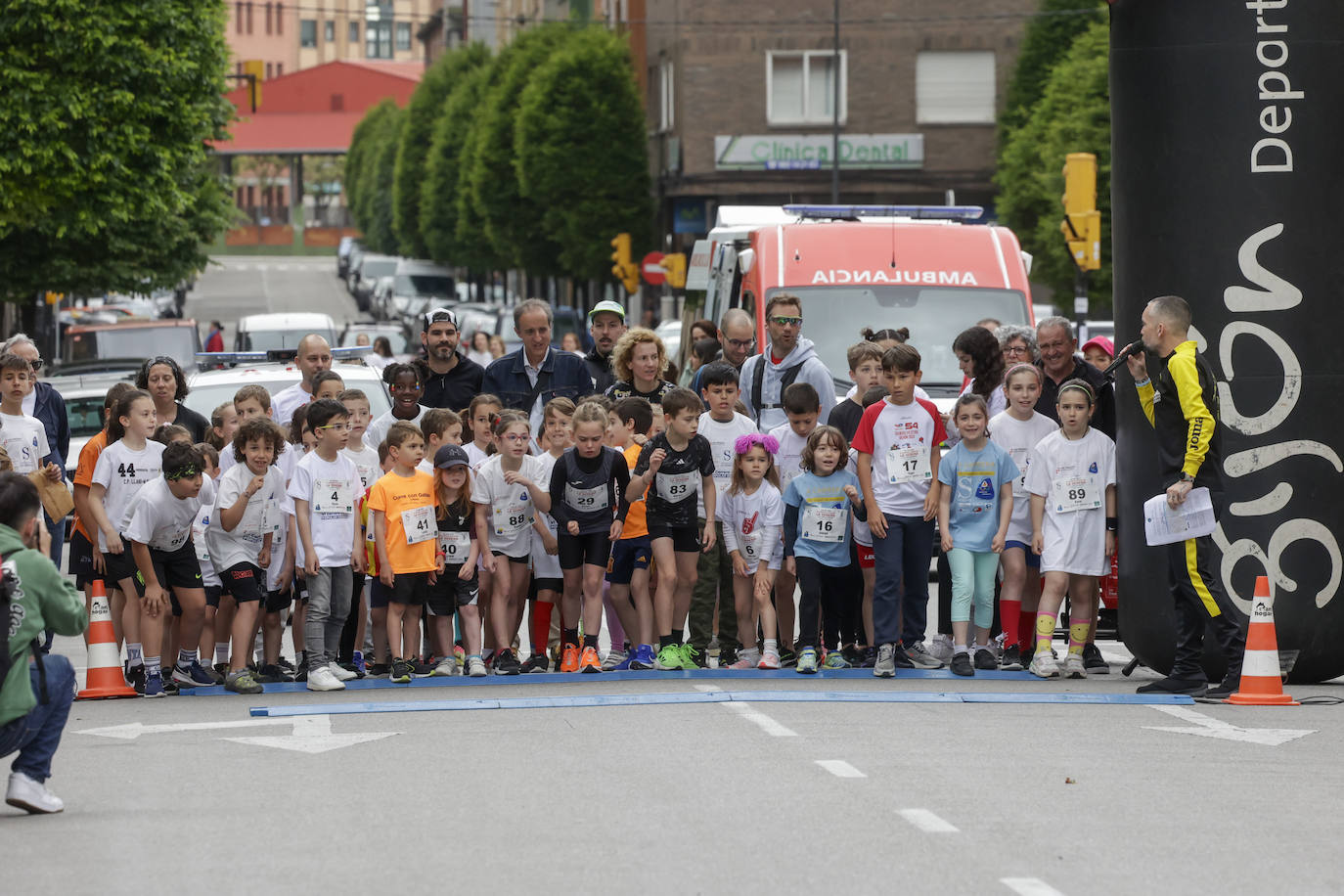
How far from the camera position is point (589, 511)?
39.8ft

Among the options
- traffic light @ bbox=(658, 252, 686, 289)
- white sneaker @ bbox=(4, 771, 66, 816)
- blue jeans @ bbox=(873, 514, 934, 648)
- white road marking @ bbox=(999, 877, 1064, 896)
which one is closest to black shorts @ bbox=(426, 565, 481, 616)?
blue jeans @ bbox=(873, 514, 934, 648)

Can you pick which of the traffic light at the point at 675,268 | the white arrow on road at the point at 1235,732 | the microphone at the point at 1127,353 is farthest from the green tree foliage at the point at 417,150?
the white arrow on road at the point at 1235,732

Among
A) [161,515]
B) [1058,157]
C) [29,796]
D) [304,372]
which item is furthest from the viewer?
[1058,157]

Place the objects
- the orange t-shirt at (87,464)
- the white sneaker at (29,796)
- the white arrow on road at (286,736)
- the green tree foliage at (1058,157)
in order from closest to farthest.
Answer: the white sneaker at (29,796) → the white arrow on road at (286,736) → the orange t-shirt at (87,464) → the green tree foliage at (1058,157)

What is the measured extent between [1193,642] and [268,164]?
139225 mm

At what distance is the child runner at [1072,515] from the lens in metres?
12.0

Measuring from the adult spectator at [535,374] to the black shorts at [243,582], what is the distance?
2.34 meters

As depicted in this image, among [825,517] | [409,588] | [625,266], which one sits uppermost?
[625,266]

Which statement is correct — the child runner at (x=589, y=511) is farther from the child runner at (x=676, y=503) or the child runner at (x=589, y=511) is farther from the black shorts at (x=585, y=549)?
the child runner at (x=676, y=503)

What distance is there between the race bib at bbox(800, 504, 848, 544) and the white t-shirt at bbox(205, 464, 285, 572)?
288cm

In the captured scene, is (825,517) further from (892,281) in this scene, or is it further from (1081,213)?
(1081,213)

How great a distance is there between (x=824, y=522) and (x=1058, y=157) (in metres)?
35.1

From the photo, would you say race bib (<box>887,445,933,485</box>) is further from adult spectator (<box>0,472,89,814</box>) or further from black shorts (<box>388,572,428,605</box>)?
adult spectator (<box>0,472,89,814</box>)

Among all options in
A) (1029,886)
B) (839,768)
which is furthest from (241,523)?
(1029,886)
